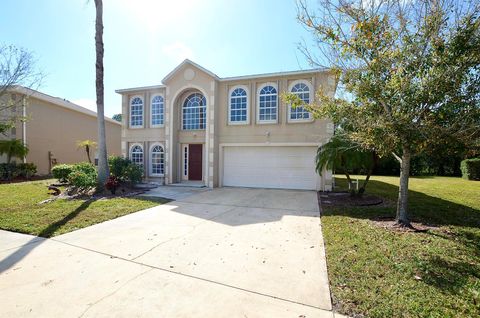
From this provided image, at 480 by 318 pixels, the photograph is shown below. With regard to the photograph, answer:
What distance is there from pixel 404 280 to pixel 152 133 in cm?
1461

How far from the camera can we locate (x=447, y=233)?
5.70m

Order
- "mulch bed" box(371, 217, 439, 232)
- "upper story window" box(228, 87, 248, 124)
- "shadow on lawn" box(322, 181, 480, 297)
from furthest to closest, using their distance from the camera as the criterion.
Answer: "upper story window" box(228, 87, 248, 124) < "mulch bed" box(371, 217, 439, 232) < "shadow on lawn" box(322, 181, 480, 297)

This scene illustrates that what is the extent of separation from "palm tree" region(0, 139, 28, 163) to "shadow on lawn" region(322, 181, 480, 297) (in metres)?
18.1

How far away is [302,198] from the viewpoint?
34.3 feet

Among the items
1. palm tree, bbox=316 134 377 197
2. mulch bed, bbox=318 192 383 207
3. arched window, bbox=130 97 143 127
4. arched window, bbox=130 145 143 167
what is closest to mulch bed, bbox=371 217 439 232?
mulch bed, bbox=318 192 383 207

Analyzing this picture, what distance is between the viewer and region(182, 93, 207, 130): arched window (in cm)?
1461

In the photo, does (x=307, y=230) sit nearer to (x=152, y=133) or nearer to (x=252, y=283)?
(x=252, y=283)

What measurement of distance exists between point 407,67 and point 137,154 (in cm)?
1497

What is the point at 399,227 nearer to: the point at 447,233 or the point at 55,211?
the point at 447,233

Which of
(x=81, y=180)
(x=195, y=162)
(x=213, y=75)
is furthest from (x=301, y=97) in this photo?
(x=81, y=180)

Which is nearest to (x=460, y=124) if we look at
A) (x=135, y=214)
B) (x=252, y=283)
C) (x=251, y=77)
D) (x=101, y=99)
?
(x=252, y=283)

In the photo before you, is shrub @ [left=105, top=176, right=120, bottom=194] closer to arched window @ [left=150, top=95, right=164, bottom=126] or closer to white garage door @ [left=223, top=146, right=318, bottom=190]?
arched window @ [left=150, top=95, right=164, bottom=126]

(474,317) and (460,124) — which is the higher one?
(460,124)

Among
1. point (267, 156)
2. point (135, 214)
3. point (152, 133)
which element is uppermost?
point (152, 133)
